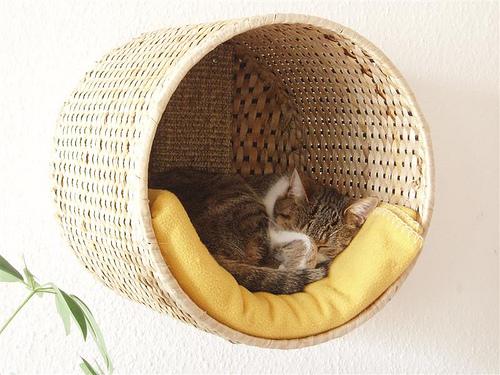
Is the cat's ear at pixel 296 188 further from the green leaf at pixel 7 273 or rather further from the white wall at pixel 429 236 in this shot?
the green leaf at pixel 7 273

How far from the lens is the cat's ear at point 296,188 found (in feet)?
3.50

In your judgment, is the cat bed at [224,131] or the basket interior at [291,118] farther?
the basket interior at [291,118]

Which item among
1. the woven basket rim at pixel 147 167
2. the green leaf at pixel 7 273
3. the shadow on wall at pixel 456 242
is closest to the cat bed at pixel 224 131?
the woven basket rim at pixel 147 167

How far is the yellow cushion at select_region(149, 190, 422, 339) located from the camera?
779mm

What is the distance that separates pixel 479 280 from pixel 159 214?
0.83 m

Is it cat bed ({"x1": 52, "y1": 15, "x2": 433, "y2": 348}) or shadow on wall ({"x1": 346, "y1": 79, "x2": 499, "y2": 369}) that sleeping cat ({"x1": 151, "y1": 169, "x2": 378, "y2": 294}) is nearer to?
cat bed ({"x1": 52, "y1": 15, "x2": 433, "y2": 348})

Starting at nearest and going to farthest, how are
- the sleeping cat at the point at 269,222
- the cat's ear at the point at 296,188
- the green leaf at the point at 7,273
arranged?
the green leaf at the point at 7,273, the sleeping cat at the point at 269,222, the cat's ear at the point at 296,188

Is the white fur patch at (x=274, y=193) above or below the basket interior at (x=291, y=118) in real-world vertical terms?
below

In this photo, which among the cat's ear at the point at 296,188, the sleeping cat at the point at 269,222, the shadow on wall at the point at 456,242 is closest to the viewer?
the sleeping cat at the point at 269,222

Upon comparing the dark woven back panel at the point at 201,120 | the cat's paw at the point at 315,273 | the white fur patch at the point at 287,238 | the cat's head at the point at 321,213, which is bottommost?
the cat's paw at the point at 315,273

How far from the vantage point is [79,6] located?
113 centimetres

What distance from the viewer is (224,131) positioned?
1.15 metres

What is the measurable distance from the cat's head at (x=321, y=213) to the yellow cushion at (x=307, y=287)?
0.13 feet

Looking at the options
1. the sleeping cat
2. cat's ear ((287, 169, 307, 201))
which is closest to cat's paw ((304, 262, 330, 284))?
the sleeping cat
